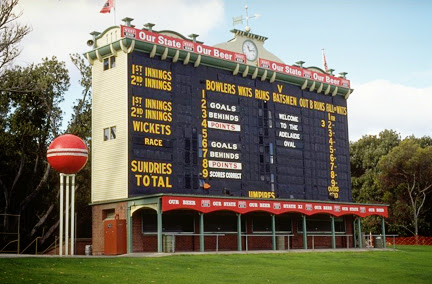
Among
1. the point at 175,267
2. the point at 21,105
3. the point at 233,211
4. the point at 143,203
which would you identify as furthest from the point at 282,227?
the point at 21,105

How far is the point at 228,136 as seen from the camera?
138ft

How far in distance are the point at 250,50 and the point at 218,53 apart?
393cm

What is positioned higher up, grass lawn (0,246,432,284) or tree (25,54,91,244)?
tree (25,54,91,244)

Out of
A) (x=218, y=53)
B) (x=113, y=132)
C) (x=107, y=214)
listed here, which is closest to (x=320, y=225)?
(x=218, y=53)

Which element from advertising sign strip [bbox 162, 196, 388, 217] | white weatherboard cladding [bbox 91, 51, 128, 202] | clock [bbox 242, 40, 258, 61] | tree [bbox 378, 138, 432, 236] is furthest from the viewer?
tree [bbox 378, 138, 432, 236]

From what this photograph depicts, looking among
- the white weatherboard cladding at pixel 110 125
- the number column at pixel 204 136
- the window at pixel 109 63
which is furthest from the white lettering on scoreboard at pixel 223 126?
the window at pixel 109 63

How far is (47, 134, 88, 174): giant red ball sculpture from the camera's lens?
35.8 m

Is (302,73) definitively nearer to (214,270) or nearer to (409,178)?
(214,270)

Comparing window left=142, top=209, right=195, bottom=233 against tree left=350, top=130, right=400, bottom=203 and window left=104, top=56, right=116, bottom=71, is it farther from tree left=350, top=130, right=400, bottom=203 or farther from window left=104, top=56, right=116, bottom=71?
tree left=350, top=130, right=400, bottom=203

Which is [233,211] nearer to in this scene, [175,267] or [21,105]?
[175,267]

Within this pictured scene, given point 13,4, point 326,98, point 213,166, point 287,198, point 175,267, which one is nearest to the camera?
point 175,267

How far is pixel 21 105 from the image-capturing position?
170 feet

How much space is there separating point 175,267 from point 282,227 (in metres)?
19.3

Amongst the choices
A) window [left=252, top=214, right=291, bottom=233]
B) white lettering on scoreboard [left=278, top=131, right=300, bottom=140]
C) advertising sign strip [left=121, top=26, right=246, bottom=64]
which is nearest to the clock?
advertising sign strip [left=121, top=26, right=246, bottom=64]
